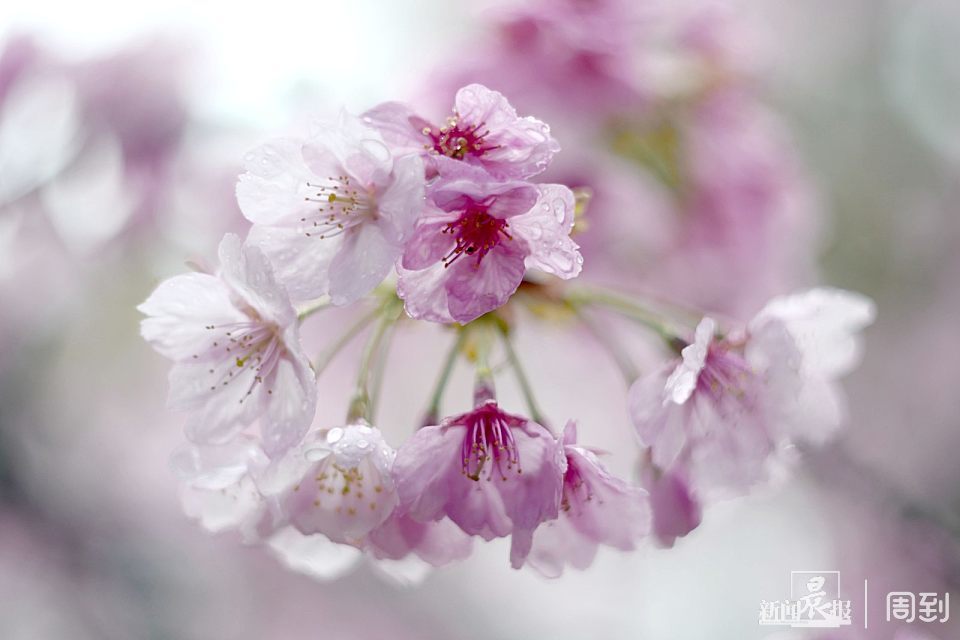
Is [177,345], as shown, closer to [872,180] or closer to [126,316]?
[126,316]

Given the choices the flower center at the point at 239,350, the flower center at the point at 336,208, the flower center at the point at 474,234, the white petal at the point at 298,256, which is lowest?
the flower center at the point at 239,350

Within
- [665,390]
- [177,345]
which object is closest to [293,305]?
[177,345]

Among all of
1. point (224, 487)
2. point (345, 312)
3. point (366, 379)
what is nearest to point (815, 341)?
point (366, 379)

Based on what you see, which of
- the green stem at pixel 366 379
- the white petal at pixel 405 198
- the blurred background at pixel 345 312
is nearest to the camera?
the white petal at pixel 405 198

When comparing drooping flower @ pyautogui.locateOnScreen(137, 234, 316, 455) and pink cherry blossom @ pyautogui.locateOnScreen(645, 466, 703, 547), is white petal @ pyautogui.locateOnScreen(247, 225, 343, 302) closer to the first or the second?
drooping flower @ pyautogui.locateOnScreen(137, 234, 316, 455)

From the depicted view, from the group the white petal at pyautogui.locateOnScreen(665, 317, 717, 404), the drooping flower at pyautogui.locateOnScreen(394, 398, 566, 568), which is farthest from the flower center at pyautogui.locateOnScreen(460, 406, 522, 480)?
the white petal at pyautogui.locateOnScreen(665, 317, 717, 404)

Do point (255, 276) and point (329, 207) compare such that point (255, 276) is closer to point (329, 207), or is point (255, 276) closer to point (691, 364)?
point (329, 207)

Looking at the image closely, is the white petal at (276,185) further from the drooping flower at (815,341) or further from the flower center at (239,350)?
the drooping flower at (815,341)

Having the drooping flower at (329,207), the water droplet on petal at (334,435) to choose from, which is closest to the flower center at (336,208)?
the drooping flower at (329,207)
